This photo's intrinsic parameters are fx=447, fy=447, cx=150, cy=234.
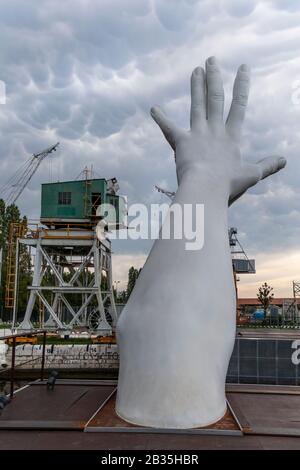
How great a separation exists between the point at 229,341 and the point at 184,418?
67.1 inches

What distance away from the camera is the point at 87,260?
30.5 meters

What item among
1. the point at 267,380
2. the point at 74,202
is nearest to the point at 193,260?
the point at 267,380

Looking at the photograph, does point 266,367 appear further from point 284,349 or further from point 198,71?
point 198,71

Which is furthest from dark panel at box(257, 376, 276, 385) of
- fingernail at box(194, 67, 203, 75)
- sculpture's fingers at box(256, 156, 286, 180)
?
fingernail at box(194, 67, 203, 75)

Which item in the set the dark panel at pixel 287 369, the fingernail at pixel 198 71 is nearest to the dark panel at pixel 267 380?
the dark panel at pixel 287 369

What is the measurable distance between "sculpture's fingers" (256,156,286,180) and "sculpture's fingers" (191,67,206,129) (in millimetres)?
1676

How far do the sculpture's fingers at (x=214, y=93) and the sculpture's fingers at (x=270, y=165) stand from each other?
1404 millimetres

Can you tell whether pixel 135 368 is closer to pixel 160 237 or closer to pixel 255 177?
pixel 160 237

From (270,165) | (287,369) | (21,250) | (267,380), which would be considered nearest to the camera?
(270,165)

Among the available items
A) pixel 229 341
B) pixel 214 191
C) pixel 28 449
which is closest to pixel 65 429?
pixel 28 449

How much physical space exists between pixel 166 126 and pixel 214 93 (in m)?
1.25

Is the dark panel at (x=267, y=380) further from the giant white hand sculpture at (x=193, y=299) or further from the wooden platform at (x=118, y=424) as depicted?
the giant white hand sculpture at (x=193, y=299)

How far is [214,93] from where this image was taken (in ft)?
31.8
